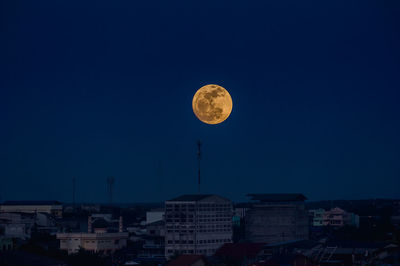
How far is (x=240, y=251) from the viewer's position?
6812cm

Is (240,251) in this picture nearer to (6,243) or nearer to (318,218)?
(6,243)

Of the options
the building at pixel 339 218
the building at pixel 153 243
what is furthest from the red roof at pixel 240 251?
the building at pixel 339 218

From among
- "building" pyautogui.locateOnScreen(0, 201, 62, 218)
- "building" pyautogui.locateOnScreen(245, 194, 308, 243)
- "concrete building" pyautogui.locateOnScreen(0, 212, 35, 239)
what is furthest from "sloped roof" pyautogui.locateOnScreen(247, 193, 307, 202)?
"building" pyautogui.locateOnScreen(0, 201, 62, 218)

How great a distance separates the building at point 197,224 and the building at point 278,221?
18.0ft

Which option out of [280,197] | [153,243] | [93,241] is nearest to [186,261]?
[93,241]

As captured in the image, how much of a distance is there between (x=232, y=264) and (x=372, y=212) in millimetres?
72393

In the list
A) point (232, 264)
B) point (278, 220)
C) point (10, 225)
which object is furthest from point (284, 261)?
point (10, 225)

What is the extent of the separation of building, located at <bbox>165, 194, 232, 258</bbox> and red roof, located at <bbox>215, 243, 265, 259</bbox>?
24.1ft

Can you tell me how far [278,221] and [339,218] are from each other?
38.0 meters

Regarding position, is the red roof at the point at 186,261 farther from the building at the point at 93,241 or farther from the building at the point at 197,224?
the building at the point at 93,241

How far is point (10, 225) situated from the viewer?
84375 mm

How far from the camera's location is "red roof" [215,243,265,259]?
6625 cm

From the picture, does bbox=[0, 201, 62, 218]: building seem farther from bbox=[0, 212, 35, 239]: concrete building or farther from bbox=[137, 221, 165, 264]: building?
bbox=[137, 221, 165, 264]: building

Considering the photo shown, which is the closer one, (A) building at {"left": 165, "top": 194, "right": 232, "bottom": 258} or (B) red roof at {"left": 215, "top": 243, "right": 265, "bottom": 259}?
(B) red roof at {"left": 215, "top": 243, "right": 265, "bottom": 259}
